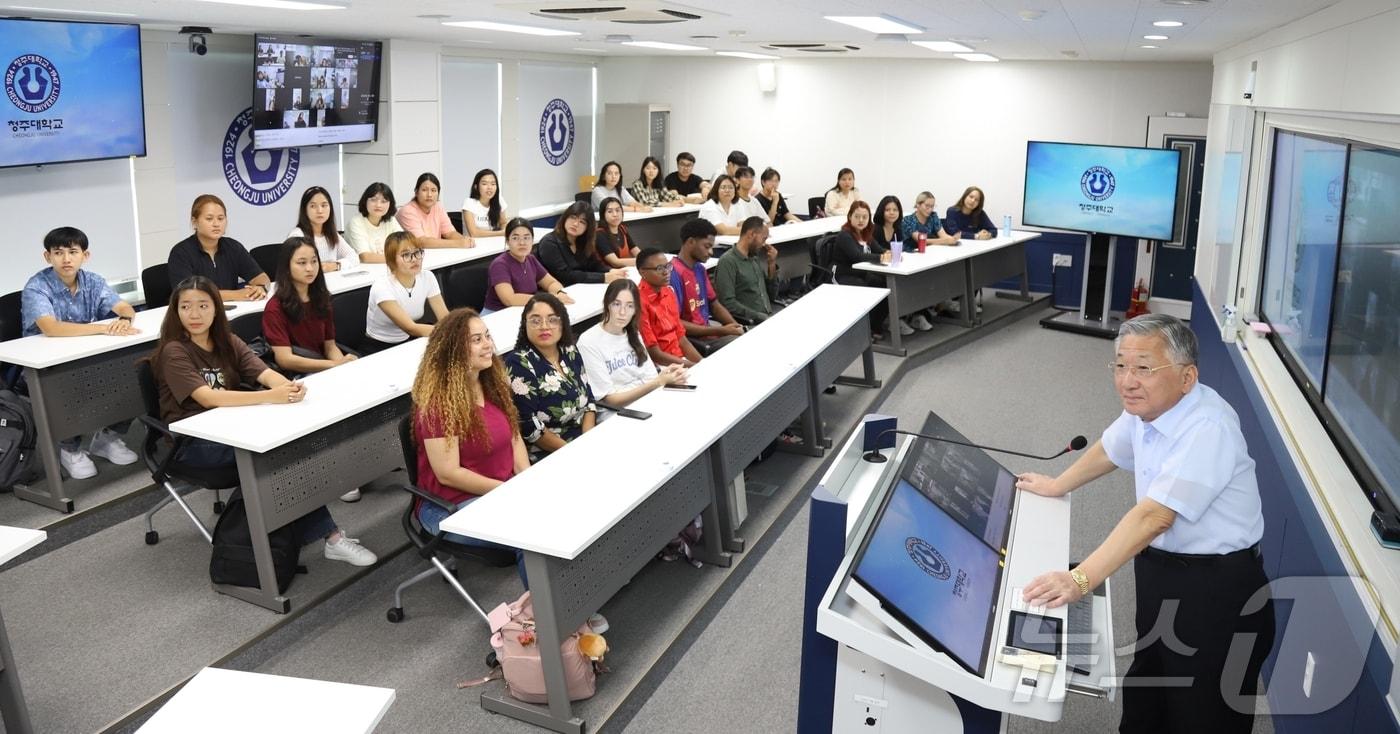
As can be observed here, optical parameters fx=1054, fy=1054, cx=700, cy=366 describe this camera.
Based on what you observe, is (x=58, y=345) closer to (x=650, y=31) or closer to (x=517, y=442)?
(x=517, y=442)

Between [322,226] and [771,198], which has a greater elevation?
[771,198]

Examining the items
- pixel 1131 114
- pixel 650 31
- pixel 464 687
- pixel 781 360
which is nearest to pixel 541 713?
pixel 464 687

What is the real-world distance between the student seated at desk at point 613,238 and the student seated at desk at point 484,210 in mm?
882

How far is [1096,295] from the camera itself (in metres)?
10.0

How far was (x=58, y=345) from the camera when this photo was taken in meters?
4.90

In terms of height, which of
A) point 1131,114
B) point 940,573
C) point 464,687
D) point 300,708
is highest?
point 1131,114

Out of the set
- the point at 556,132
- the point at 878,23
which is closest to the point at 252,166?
the point at 556,132

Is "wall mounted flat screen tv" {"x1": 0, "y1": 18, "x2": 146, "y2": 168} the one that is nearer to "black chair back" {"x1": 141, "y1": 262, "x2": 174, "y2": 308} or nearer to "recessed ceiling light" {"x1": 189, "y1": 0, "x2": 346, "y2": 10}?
"black chair back" {"x1": 141, "y1": 262, "x2": 174, "y2": 308}

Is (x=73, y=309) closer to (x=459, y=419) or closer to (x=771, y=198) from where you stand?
(x=459, y=419)

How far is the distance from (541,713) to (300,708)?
1377 millimetres

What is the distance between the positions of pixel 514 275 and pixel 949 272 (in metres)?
4.35

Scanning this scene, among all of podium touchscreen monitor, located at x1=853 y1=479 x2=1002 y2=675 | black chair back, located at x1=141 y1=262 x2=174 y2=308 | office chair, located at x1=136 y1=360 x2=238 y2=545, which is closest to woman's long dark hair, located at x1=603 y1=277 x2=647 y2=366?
office chair, located at x1=136 y1=360 x2=238 y2=545

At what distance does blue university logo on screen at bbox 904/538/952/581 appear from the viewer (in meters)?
2.59

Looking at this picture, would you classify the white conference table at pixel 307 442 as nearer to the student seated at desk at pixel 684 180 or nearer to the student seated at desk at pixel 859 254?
the student seated at desk at pixel 859 254
